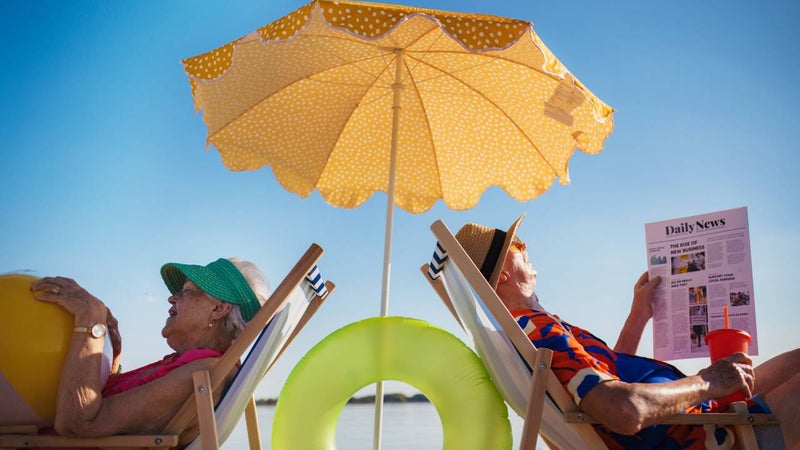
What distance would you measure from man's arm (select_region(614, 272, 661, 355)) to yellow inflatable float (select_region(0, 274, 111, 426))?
240 cm

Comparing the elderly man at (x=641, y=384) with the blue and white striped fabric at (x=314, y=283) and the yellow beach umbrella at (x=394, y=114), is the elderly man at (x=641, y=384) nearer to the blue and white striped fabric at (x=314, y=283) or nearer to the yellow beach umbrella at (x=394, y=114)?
the blue and white striped fabric at (x=314, y=283)

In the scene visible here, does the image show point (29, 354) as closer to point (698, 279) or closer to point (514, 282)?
point (514, 282)

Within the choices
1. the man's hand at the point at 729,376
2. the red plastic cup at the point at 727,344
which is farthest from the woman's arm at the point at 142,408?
the red plastic cup at the point at 727,344

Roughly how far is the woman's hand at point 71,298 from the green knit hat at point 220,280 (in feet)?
1.41

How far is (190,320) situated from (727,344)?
2.03 m

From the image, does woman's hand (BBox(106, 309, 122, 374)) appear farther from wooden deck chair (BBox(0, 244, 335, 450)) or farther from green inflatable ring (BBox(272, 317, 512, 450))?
green inflatable ring (BBox(272, 317, 512, 450))

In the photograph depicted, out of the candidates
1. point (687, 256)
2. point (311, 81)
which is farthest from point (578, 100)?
point (311, 81)

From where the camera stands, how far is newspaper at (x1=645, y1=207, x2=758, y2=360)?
309cm

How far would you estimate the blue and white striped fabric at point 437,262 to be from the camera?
284 cm

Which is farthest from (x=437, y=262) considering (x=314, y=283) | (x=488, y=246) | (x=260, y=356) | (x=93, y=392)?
(x=93, y=392)

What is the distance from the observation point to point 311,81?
4336 mm

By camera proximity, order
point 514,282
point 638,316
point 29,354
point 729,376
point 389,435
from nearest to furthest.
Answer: point 29,354
point 729,376
point 514,282
point 638,316
point 389,435

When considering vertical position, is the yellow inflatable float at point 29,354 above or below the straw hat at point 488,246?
below

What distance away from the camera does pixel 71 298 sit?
2320mm
